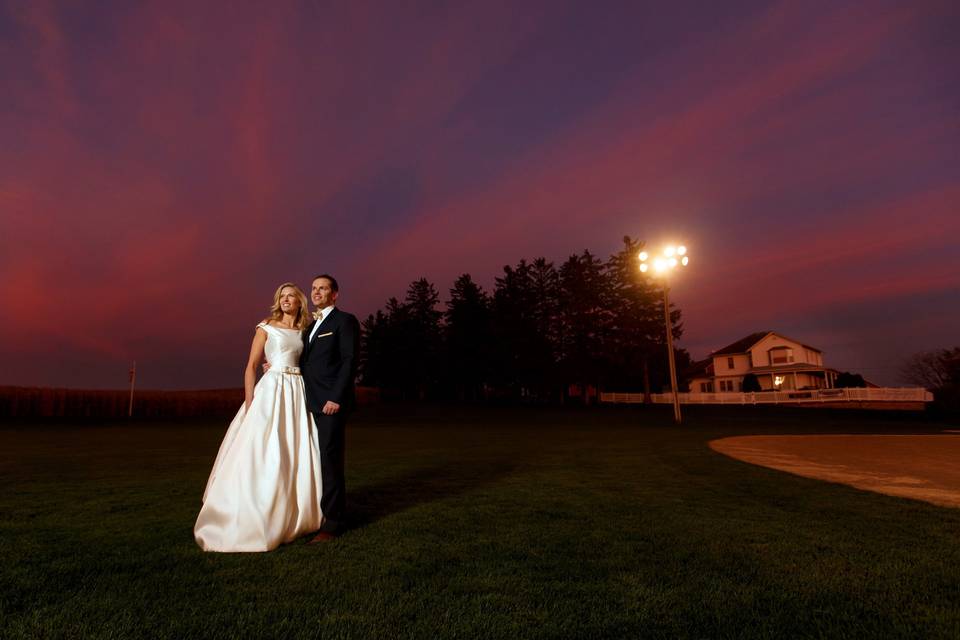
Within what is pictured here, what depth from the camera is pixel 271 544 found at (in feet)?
12.8

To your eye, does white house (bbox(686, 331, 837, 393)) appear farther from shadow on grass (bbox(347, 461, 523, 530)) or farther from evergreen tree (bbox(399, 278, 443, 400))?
shadow on grass (bbox(347, 461, 523, 530))

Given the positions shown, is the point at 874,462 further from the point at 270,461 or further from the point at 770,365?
the point at 770,365

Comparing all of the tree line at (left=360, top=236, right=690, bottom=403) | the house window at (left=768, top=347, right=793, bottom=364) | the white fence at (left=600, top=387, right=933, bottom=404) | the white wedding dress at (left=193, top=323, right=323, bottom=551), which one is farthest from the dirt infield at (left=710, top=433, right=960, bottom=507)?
the house window at (left=768, top=347, right=793, bottom=364)

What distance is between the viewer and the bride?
3.92 m

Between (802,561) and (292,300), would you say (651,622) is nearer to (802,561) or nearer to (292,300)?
(802,561)

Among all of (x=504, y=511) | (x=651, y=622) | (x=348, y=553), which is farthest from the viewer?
(x=504, y=511)

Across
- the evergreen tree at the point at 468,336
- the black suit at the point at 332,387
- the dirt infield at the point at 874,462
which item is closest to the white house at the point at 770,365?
the evergreen tree at the point at 468,336

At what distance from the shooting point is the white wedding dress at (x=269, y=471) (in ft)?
12.8

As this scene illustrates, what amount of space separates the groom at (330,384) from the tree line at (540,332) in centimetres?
4509

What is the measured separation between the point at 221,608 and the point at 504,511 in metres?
2.97

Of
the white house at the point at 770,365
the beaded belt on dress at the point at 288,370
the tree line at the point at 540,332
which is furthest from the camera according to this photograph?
the white house at the point at 770,365

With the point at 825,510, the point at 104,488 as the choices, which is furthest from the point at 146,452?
the point at 825,510

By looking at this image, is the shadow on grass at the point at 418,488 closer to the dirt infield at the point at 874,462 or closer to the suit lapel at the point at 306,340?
the suit lapel at the point at 306,340

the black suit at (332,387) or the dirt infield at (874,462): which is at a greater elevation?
the black suit at (332,387)
